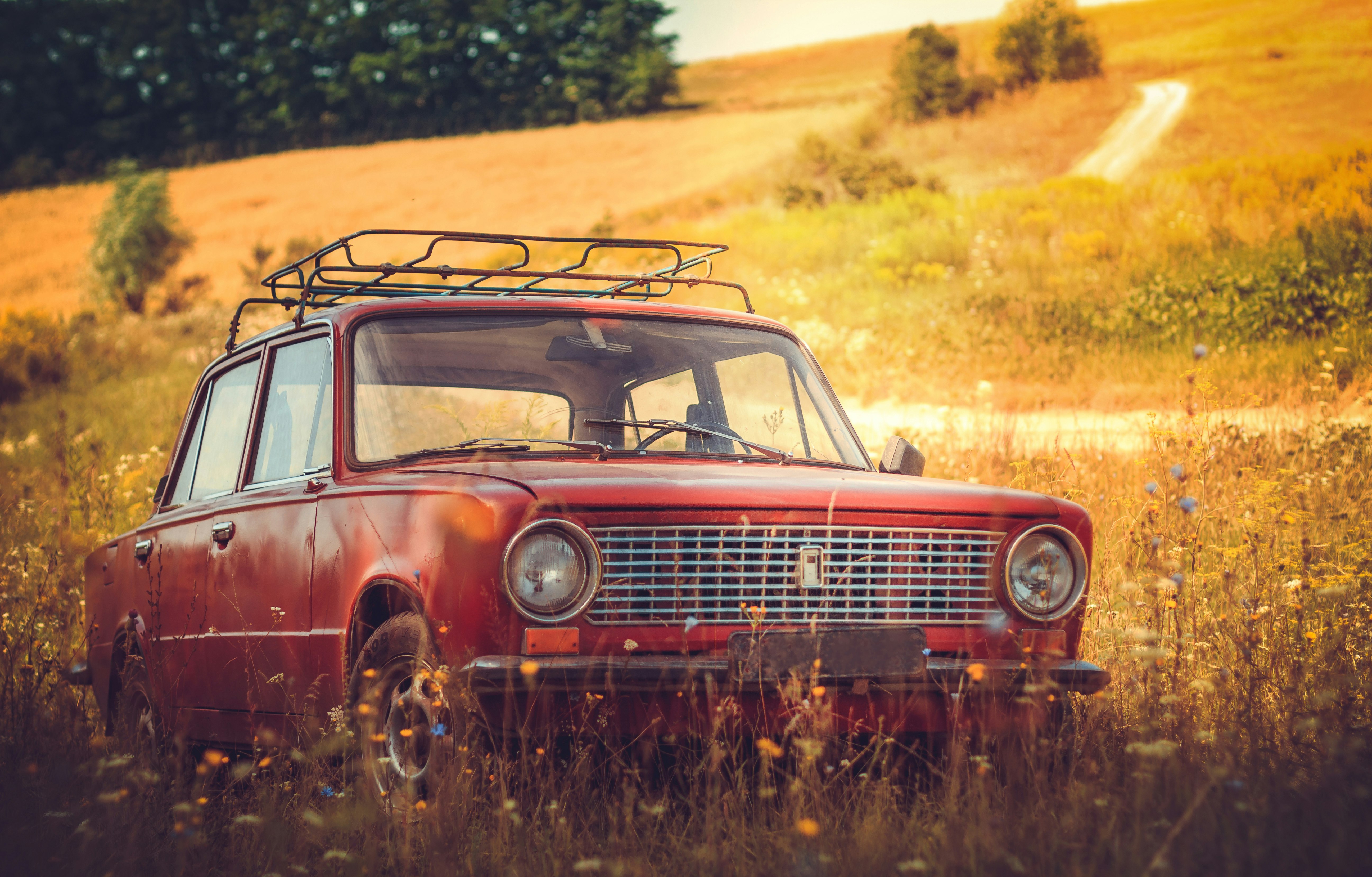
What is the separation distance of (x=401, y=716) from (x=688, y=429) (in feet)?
4.71

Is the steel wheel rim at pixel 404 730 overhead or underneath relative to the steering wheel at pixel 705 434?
underneath

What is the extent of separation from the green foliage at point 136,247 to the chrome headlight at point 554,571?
38585 mm

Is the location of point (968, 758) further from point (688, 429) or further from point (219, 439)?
point (219, 439)

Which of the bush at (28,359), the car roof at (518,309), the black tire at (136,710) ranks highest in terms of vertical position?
the bush at (28,359)

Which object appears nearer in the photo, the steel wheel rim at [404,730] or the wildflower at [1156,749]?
the wildflower at [1156,749]

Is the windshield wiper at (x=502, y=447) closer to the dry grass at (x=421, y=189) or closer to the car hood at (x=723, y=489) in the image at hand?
the car hood at (x=723, y=489)

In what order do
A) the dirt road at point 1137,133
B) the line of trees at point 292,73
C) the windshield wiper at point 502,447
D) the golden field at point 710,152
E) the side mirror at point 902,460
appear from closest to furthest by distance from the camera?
the windshield wiper at point 502,447 < the side mirror at point 902,460 < the dirt road at point 1137,133 < the golden field at point 710,152 < the line of trees at point 292,73

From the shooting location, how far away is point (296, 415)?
4367 mm

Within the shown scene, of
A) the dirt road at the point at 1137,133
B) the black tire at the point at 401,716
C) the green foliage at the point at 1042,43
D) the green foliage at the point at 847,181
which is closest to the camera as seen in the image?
the black tire at the point at 401,716

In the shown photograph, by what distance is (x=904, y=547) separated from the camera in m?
3.38

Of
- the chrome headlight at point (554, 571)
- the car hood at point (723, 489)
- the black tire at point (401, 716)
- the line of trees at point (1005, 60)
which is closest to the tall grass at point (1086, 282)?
the car hood at point (723, 489)

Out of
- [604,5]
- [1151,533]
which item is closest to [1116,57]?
[604,5]

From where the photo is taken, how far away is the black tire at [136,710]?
4398 mm

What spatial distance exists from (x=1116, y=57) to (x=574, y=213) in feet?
91.4
